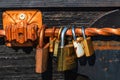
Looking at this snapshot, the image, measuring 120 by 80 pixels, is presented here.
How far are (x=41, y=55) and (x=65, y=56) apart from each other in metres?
0.15

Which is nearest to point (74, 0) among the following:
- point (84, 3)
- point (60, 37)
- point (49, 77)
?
point (84, 3)

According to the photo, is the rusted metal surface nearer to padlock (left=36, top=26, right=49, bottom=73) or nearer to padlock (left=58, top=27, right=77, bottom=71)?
padlock (left=58, top=27, right=77, bottom=71)

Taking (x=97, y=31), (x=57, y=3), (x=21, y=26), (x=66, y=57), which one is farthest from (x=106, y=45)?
(x=21, y=26)

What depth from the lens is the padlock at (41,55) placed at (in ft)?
6.93

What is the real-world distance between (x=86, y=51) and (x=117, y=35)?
0.23 m

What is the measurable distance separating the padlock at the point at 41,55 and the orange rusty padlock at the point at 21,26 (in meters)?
0.05

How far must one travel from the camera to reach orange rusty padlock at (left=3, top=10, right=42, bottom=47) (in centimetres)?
216

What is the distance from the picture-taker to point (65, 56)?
6.88 feet

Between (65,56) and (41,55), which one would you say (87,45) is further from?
(41,55)

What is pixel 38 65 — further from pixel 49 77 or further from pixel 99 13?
pixel 99 13

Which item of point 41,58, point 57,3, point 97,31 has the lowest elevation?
point 41,58

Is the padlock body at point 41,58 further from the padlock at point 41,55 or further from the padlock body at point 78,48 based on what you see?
the padlock body at point 78,48

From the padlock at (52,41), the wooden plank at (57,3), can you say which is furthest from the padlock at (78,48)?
the wooden plank at (57,3)

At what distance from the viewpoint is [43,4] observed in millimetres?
2199
